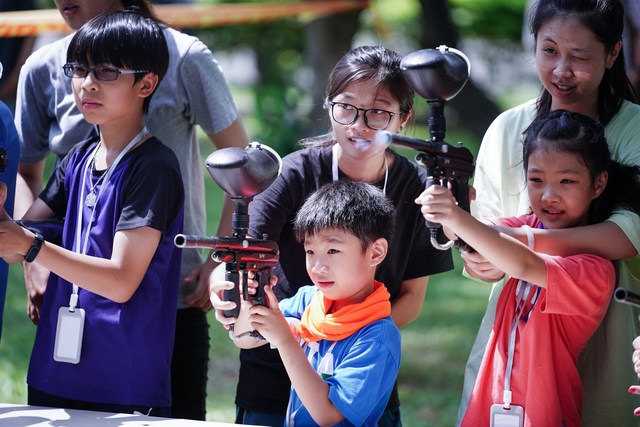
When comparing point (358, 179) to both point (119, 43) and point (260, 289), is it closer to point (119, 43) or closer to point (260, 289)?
point (260, 289)

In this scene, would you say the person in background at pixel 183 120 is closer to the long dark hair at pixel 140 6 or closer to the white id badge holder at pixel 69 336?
the long dark hair at pixel 140 6

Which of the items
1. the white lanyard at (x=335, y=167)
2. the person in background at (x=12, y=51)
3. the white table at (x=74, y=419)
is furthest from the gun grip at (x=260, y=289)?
the person in background at (x=12, y=51)

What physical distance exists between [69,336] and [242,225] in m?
0.81

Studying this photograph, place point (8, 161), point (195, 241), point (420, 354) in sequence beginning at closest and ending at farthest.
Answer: point (195, 241), point (8, 161), point (420, 354)

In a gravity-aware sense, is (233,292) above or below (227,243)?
below

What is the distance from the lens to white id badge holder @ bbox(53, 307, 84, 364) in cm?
307

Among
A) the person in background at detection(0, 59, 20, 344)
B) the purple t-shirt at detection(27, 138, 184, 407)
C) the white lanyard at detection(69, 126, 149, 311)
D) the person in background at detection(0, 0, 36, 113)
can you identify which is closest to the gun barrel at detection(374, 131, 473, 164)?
the purple t-shirt at detection(27, 138, 184, 407)

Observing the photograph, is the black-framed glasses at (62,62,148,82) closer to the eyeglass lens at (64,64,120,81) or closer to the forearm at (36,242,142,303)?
the eyeglass lens at (64,64,120,81)

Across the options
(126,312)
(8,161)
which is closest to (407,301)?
(126,312)

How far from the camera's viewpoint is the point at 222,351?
267 inches

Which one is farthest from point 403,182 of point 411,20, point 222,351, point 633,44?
point 411,20

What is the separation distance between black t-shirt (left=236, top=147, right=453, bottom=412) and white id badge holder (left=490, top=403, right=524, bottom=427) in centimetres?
48

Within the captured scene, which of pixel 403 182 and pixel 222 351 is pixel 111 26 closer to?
pixel 403 182

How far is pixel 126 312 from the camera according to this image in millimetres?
3076
